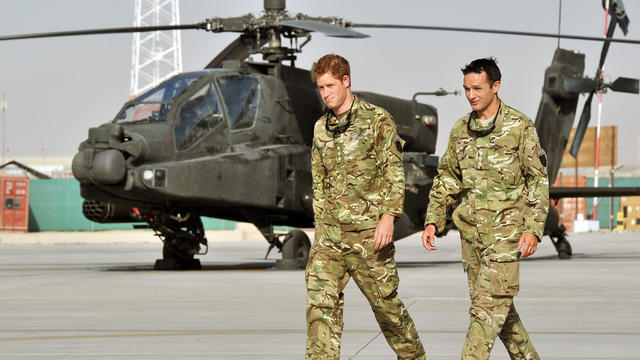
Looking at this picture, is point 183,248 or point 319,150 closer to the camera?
point 319,150

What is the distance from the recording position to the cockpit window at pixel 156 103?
53.6 ft

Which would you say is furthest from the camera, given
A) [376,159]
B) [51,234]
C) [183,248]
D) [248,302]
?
[51,234]

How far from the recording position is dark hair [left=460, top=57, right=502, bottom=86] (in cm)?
612

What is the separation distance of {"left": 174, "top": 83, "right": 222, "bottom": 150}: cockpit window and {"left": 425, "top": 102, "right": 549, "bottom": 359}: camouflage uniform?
1026 cm

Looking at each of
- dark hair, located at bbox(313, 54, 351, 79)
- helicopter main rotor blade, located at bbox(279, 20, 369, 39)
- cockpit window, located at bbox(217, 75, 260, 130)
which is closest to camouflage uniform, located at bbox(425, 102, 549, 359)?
dark hair, located at bbox(313, 54, 351, 79)

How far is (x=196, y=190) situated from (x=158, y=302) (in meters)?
4.57

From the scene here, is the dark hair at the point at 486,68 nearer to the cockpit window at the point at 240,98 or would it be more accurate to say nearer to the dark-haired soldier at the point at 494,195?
the dark-haired soldier at the point at 494,195

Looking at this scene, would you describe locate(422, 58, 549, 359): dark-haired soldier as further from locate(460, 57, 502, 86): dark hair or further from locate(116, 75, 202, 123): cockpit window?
locate(116, 75, 202, 123): cockpit window

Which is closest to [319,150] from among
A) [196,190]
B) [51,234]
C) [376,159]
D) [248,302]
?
[376,159]

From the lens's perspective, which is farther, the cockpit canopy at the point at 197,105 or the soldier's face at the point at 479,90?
the cockpit canopy at the point at 197,105

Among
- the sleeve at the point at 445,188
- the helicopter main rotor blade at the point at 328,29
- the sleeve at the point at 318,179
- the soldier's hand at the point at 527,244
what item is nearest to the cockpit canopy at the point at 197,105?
the helicopter main rotor blade at the point at 328,29

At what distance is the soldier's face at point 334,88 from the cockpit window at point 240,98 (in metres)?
10.5

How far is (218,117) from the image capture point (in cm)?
1655

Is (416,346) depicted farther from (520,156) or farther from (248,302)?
(248,302)
